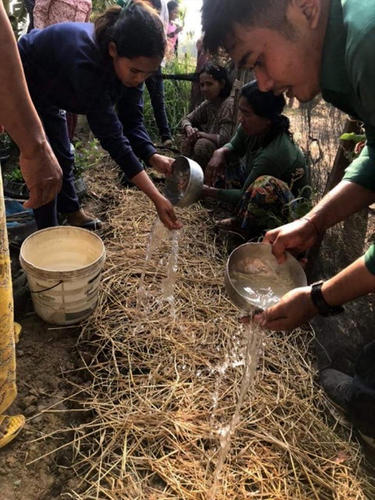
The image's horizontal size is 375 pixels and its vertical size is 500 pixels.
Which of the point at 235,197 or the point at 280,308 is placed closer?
the point at 280,308

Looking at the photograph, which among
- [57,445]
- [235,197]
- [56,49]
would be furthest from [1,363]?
[235,197]

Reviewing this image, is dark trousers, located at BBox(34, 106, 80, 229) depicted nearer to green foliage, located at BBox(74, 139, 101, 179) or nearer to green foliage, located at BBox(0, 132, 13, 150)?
green foliage, located at BBox(74, 139, 101, 179)

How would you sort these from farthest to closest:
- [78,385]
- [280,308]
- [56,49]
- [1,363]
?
[56,49] < [78,385] < [1,363] < [280,308]

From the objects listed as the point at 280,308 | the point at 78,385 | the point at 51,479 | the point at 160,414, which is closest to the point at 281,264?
the point at 280,308

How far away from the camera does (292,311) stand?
55.5 inches

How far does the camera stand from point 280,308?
1.43 metres

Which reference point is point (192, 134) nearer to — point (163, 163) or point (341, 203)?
point (163, 163)

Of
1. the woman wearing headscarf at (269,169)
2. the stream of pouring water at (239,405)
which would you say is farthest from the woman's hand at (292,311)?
the woman wearing headscarf at (269,169)

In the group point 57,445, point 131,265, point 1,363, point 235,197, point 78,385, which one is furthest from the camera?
point 235,197

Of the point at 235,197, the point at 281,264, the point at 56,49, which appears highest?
the point at 56,49

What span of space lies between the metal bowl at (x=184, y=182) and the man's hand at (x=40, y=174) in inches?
40.7

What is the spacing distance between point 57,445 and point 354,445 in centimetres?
140

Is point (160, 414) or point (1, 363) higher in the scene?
point (1, 363)

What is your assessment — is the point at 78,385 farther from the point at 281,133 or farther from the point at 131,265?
the point at 281,133
